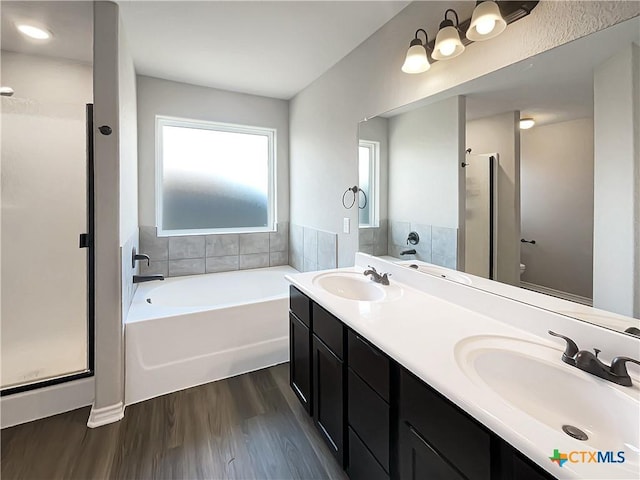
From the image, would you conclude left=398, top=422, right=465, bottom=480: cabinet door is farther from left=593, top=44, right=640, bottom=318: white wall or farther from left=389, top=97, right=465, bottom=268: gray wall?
left=389, top=97, right=465, bottom=268: gray wall

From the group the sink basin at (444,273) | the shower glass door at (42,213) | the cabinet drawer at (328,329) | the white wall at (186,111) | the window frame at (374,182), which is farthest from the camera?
the white wall at (186,111)

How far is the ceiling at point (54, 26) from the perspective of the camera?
1761 mm

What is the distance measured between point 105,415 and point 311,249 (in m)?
2.01

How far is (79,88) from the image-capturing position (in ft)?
8.09

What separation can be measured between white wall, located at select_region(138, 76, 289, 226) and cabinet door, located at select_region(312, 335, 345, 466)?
7.62 ft

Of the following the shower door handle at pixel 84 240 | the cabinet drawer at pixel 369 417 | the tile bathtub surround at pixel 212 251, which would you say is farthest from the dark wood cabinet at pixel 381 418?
the tile bathtub surround at pixel 212 251

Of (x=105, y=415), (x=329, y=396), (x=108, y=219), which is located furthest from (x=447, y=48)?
(x=105, y=415)

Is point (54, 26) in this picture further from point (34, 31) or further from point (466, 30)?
point (466, 30)

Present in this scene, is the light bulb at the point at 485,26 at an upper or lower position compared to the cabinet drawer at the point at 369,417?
upper

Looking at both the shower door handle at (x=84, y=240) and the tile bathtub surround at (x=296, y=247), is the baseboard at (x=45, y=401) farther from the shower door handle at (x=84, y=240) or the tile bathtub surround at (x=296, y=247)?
the tile bathtub surround at (x=296, y=247)

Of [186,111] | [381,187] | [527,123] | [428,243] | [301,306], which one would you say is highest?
[186,111]

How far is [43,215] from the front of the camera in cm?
Result: 243

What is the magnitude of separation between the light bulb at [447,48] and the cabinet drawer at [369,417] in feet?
5.08

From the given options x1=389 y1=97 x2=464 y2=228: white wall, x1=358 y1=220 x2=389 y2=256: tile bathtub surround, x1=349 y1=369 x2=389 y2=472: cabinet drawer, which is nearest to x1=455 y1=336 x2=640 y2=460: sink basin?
x1=349 y1=369 x2=389 y2=472: cabinet drawer
